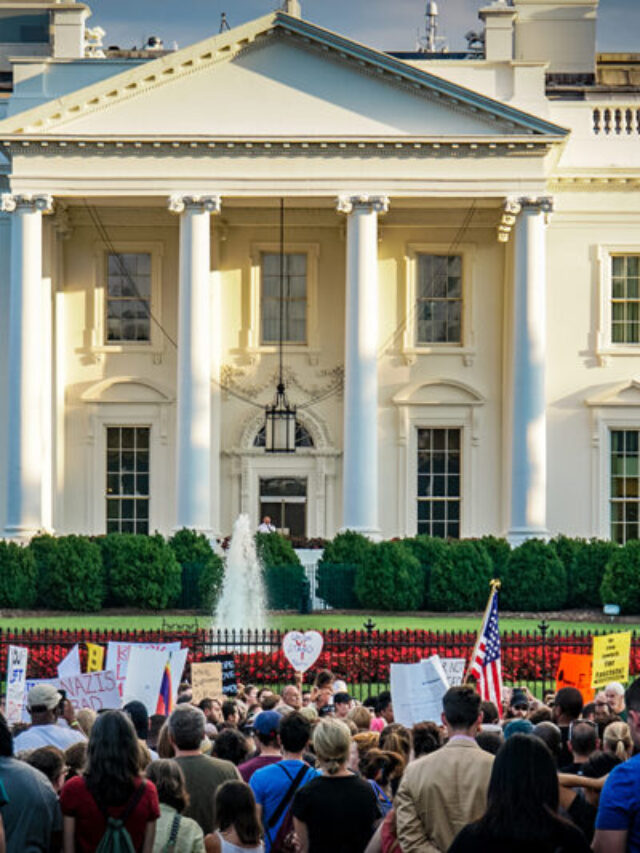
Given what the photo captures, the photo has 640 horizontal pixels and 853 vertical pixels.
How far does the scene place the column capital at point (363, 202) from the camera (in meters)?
42.9

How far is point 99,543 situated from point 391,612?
5.91 m

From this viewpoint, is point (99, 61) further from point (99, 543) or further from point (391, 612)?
point (391, 612)

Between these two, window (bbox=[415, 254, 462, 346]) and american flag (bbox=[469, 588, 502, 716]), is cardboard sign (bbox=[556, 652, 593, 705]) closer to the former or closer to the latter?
american flag (bbox=[469, 588, 502, 716])

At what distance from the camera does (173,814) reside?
995 centimetres

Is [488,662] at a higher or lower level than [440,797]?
higher

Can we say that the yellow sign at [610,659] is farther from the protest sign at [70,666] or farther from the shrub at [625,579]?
the shrub at [625,579]

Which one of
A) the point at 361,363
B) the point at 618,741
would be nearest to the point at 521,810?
the point at 618,741

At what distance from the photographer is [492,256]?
152 feet

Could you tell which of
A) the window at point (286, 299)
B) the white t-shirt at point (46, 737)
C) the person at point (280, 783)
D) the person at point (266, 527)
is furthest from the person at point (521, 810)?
the window at point (286, 299)

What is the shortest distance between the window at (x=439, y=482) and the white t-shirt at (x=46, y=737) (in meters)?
34.3

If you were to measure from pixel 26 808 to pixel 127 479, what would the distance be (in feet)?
123

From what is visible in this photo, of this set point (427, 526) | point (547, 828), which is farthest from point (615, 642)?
point (427, 526)

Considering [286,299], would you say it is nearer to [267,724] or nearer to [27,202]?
[27,202]

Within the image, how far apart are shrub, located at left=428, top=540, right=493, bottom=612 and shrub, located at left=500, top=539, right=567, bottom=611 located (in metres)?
0.55
